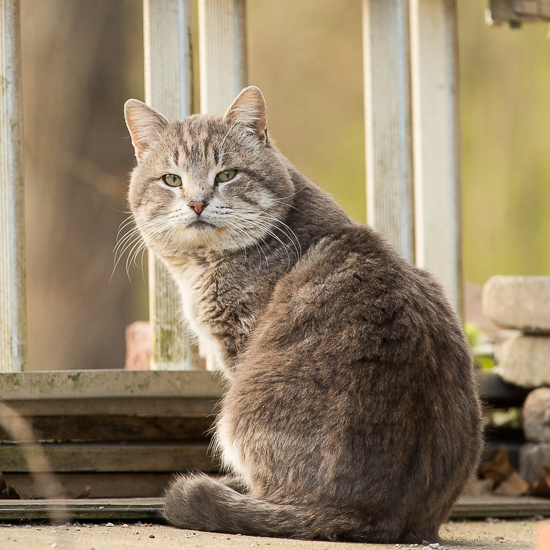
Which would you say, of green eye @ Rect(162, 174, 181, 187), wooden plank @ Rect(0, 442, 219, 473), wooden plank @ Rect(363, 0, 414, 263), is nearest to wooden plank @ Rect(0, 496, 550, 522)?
wooden plank @ Rect(0, 442, 219, 473)

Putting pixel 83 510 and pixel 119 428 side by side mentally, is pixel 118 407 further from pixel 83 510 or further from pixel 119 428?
pixel 83 510

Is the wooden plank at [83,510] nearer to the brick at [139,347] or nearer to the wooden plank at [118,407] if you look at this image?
the wooden plank at [118,407]

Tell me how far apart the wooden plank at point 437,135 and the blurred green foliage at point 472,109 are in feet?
23.7

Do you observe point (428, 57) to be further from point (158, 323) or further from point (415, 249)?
point (158, 323)

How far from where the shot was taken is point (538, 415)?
3.60 metres

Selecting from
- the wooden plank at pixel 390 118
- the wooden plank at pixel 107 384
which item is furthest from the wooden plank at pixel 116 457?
the wooden plank at pixel 390 118

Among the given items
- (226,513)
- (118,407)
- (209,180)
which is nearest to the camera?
(226,513)

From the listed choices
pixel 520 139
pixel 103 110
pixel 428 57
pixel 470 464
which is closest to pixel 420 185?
pixel 428 57

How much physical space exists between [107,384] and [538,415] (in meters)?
2.04

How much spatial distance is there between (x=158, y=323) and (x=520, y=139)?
365 inches

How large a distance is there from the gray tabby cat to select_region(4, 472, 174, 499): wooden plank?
24.7 inches

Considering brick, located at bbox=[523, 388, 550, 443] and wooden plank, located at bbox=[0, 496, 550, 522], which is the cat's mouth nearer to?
wooden plank, located at bbox=[0, 496, 550, 522]

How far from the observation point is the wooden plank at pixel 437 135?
370 cm

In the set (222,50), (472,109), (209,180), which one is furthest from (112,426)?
(472,109)
